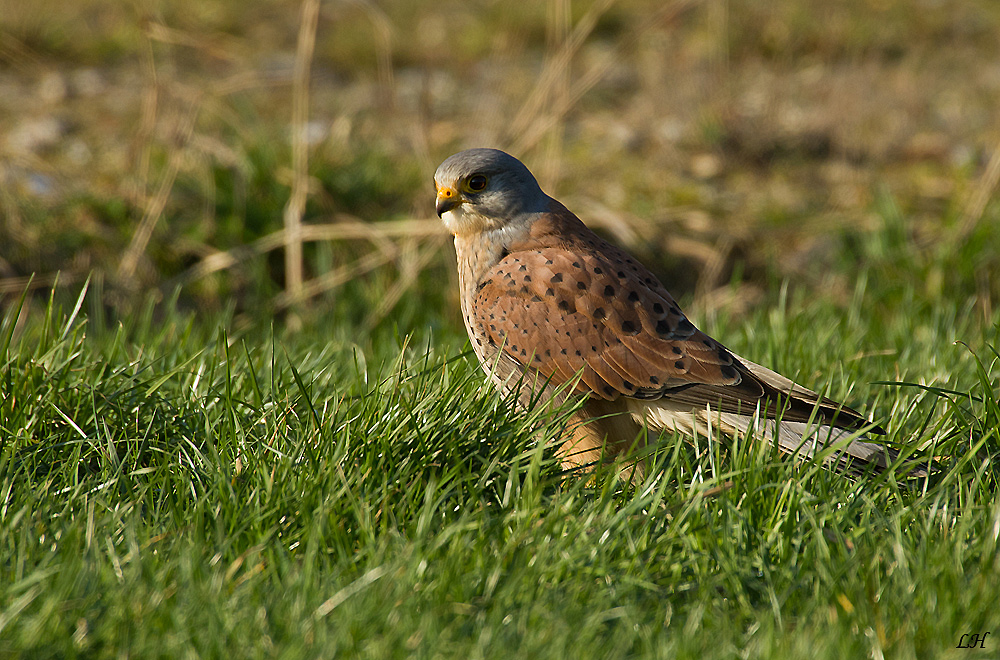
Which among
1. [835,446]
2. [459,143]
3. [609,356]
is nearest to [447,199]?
[609,356]

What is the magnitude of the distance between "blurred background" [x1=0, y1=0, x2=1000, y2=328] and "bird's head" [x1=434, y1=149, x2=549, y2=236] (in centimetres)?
168

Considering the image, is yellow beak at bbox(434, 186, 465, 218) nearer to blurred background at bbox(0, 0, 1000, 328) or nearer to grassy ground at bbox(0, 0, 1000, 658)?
grassy ground at bbox(0, 0, 1000, 658)

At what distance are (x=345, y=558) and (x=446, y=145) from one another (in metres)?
5.76

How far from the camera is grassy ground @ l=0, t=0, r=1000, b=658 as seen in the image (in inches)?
93.3

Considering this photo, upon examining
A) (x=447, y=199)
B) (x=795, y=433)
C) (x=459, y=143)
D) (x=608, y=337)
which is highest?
(x=447, y=199)

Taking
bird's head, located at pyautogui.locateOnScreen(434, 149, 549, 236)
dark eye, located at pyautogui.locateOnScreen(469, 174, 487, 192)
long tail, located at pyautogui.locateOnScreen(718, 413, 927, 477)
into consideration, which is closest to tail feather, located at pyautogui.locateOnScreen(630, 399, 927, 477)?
long tail, located at pyautogui.locateOnScreen(718, 413, 927, 477)

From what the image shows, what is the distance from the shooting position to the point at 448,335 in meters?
5.41

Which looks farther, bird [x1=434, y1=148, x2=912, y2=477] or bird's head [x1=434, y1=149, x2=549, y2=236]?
bird's head [x1=434, y1=149, x2=549, y2=236]

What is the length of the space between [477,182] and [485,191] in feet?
0.17

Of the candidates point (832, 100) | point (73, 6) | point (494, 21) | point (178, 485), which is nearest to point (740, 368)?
point (178, 485)

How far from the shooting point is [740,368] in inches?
140

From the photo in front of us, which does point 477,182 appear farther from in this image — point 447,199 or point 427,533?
point 427,533

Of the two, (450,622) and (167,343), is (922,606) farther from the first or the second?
(167,343)

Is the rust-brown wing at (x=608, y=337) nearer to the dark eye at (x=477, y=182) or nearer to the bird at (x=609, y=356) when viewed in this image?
the bird at (x=609, y=356)
